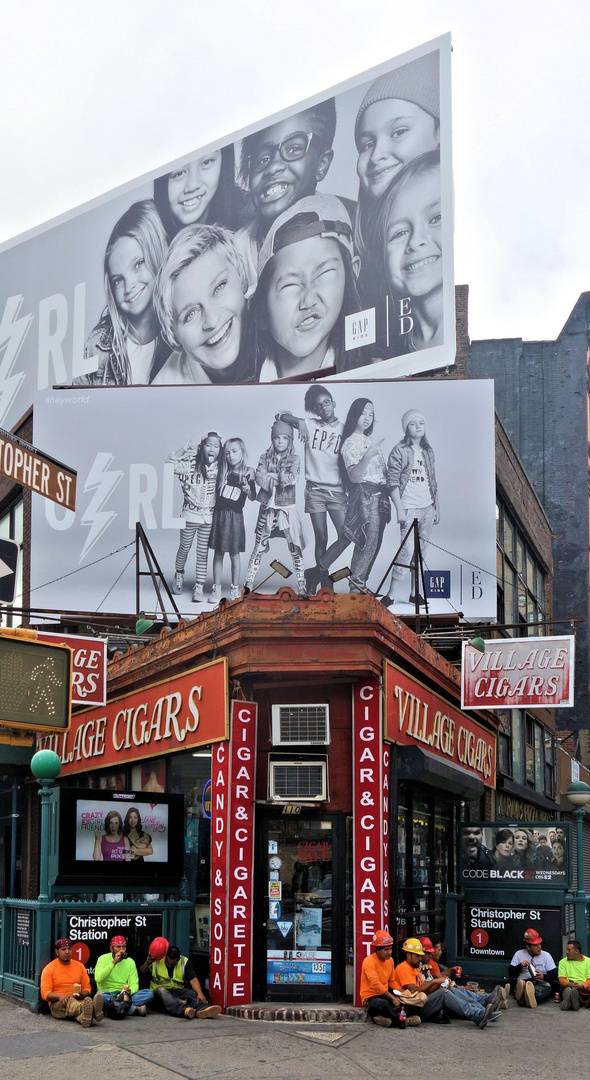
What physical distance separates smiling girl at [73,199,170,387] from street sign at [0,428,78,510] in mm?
33639

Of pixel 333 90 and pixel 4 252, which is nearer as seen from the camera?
pixel 333 90

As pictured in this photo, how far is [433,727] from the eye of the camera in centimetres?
1914

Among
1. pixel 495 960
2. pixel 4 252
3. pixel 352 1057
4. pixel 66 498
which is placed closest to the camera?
pixel 352 1057

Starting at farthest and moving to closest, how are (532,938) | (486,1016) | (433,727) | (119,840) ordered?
(433,727), (532,938), (119,840), (486,1016)

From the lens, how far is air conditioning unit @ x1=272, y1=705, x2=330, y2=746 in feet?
51.5

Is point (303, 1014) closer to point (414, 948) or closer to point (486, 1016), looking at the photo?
point (414, 948)

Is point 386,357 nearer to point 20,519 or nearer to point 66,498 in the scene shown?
point 20,519

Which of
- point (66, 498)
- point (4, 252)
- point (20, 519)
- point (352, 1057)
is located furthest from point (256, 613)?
point (4, 252)

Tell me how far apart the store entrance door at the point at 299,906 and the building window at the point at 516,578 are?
52.9 feet

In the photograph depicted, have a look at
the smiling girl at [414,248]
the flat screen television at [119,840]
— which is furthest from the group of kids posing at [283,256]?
the flat screen television at [119,840]

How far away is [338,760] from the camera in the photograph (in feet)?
52.2

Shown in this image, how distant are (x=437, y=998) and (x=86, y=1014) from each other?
4.35 metres

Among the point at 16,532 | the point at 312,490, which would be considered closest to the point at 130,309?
the point at 312,490

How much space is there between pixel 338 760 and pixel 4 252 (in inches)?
1639
